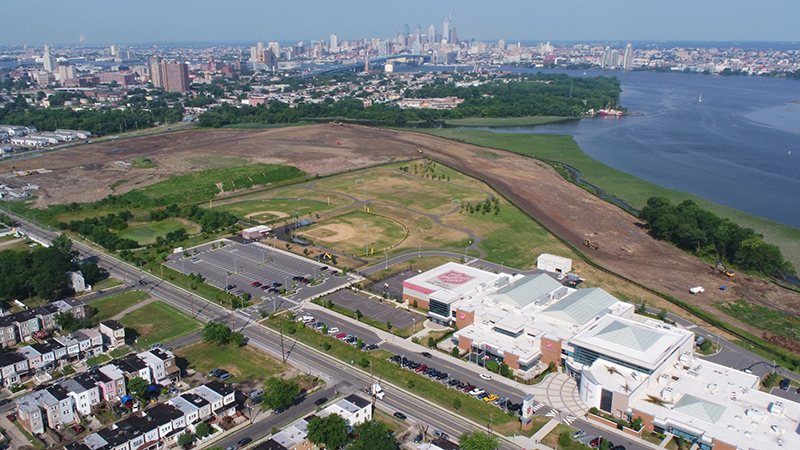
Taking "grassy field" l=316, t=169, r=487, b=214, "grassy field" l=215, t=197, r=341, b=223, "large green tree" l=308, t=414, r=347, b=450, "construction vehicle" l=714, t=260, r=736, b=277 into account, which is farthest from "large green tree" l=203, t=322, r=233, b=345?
"construction vehicle" l=714, t=260, r=736, b=277

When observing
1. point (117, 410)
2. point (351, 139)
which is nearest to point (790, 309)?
point (117, 410)

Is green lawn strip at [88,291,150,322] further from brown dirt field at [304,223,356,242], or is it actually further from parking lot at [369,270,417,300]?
brown dirt field at [304,223,356,242]

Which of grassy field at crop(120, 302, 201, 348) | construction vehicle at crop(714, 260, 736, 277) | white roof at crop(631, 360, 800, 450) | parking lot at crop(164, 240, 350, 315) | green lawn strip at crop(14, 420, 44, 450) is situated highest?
construction vehicle at crop(714, 260, 736, 277)

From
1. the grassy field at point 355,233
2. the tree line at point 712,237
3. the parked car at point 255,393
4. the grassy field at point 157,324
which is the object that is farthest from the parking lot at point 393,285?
the tree line at point 712,237

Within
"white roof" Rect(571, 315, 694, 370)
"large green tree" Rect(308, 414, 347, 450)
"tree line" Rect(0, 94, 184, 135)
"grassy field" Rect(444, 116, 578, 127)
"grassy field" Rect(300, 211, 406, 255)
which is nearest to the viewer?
"large green tree" Rect(308, 414, 347, 450)

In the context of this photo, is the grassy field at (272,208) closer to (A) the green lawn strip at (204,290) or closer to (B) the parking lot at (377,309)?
(A) the green lawn strip at (204,290)

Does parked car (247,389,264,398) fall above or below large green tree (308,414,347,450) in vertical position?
below
